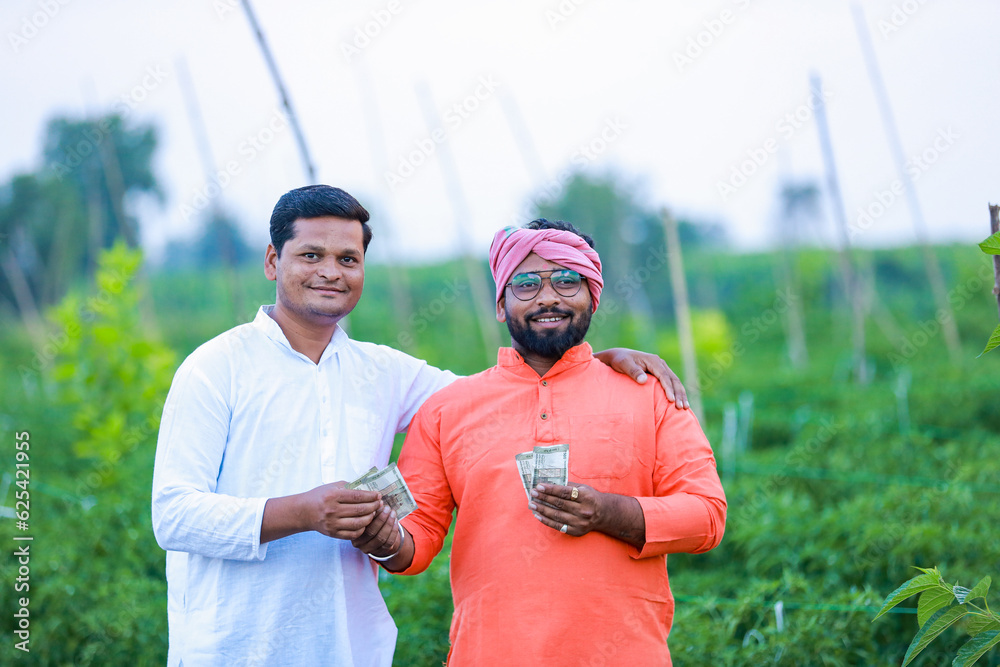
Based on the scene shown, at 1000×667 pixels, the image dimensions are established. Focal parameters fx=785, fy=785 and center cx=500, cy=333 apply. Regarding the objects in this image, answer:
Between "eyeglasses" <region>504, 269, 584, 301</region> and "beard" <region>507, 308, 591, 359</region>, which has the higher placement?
"eyeglasses" <region>504, 269, 584, 301</region>

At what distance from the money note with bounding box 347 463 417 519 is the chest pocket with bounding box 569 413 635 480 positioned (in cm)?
46

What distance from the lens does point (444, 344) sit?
16766 mm

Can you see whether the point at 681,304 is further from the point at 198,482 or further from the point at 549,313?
the point at 198,482

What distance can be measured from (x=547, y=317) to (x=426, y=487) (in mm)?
608

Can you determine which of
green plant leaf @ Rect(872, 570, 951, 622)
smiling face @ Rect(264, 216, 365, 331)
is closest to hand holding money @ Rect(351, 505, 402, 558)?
smiling face @ Rect(264, 216, 365, 331)

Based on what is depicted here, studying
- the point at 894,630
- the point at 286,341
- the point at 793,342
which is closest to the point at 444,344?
the point at 793,342

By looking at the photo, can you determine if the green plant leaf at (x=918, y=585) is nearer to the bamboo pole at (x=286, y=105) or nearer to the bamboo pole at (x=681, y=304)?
the bamboo pole at (x=286, y=105)

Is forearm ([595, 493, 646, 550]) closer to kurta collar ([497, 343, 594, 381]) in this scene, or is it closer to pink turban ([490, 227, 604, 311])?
kurta collar ([497, 343, 594, 381])

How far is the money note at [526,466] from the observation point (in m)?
2.00

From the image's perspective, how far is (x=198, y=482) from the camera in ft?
6.86

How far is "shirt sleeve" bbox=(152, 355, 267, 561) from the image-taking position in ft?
6.57

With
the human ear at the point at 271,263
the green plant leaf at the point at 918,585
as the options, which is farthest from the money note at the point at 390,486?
the green plant leaf at the point at 918,585

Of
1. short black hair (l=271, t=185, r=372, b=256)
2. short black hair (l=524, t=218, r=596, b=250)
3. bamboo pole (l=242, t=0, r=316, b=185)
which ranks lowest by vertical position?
short black hair (l=524, t=218, r=596, b=250)

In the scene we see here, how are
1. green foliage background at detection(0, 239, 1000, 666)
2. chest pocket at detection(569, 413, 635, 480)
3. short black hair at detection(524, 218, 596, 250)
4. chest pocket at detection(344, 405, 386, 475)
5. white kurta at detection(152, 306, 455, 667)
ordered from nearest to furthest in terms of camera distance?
white kurta at detection(152, 306, 455, 667), chest pocket at detection(569, 413, 635, 480), chest pocket at detection(344, 405, 386, 475), short black hair at detection(524, 218, 596, 250), green foliage background at detection(0, 239, 1000, 666)
